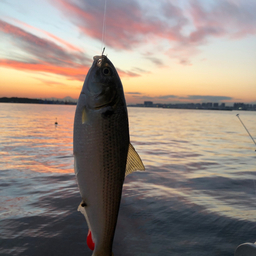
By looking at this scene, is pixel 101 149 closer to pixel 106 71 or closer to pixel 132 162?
pixel 132 162

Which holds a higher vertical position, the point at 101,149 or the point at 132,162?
the point at 101,149

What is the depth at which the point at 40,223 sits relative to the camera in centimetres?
734

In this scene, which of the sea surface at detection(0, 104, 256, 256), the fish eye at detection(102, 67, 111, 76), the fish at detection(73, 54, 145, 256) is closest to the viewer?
the fish at detection(73, 54, 145, 256)

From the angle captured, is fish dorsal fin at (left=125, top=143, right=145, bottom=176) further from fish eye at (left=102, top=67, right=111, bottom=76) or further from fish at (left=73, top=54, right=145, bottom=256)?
fish eye at (left=102, top=67, right=111, bottom=76)

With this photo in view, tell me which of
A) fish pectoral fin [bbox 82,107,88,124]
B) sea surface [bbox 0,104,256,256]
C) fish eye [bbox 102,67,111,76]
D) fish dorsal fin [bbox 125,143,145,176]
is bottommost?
sea surface [bbox 0,104,256,256]

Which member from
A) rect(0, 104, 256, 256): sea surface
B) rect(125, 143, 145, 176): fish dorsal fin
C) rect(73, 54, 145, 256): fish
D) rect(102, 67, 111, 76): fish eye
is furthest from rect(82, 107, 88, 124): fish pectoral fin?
rect(0, 104, 256, 256): sea surface

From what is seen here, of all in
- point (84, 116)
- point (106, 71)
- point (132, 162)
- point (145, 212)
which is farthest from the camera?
point (145, 212)

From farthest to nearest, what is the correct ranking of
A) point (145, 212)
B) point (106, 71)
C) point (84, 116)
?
1. point (145, 212)
2. point (106, 71)
3. point (84, 116)

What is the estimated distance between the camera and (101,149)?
8.42 feet

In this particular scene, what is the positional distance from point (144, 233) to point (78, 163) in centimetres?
540

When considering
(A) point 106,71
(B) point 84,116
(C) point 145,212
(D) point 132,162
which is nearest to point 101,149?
(B) point 84,116

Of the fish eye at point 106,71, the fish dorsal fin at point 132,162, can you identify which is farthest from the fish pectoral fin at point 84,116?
the fish dorsal fin at point 132,162

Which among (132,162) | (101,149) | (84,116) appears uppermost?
(84,116)

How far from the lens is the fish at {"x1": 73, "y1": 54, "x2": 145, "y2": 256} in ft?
8.31
